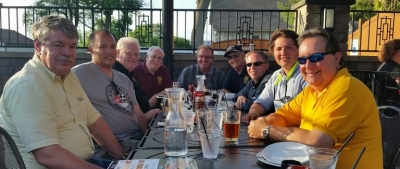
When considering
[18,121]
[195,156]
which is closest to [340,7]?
[195,156]

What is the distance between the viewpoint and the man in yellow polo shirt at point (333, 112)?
1.81 meters

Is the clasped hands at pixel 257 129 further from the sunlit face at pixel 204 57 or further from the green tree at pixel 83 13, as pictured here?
the green tree at pixel 83 13

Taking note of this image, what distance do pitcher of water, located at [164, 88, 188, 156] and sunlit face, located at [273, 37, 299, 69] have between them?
1.69 metres

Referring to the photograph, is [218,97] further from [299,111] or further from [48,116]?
[48,116]

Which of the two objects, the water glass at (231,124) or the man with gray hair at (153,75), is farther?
the man with gray hair at (153,75)

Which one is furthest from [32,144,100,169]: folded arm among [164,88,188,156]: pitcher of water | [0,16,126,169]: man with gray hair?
[164,88,188,156]: pitcher of water

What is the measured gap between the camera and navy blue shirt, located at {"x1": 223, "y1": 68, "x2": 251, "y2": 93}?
16.5ft

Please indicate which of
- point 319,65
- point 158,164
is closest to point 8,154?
point 158,164

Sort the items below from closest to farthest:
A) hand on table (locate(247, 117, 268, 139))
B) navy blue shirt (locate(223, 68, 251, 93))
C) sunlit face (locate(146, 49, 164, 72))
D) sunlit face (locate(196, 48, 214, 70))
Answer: hand on table (locate(247, 117, 268, 139)) < sunlit face (locate(146, 49, 164, 72)) < navy blue shirt (locate(223, 68, 251, 93)) < sunlit face (locate(196, 48, 214, 70))

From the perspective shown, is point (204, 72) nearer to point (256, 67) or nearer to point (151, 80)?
point (151, 80)

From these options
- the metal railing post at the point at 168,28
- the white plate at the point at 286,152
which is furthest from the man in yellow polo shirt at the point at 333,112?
the metal railing post at the point at 168,28

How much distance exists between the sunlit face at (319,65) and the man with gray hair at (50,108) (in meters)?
1.34

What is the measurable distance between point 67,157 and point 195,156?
0.65 m

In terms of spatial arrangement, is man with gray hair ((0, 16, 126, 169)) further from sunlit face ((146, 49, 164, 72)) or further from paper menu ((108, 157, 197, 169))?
sunlit face ((146, 49, 164, 72))
